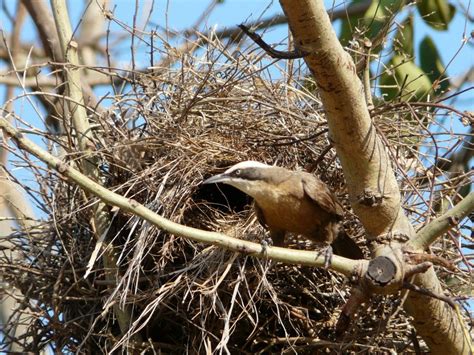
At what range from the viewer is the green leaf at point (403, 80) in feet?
13.8

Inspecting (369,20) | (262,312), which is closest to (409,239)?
(262,312)

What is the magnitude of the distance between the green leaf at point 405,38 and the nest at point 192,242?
452 mm

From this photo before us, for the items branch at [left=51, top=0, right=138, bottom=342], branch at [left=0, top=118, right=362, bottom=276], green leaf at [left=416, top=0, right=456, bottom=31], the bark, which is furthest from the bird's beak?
green leaf at [left=416, top=0, right=456, bottom=31]

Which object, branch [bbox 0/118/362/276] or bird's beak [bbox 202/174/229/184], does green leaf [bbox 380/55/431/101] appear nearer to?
bird's beak [bbox 202/174/229/184]

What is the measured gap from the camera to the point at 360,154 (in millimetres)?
3227

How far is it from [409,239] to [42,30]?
342cm

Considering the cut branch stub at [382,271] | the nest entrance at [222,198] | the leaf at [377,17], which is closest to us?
the cut branch stub at [382,271]

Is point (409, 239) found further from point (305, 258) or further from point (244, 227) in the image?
point (244, 227)

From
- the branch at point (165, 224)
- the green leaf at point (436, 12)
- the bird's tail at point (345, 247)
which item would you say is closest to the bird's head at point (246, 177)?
the bird's tail at point (345, 247)

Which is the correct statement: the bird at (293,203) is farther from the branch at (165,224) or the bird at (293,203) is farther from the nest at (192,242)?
the branch at (165,224)

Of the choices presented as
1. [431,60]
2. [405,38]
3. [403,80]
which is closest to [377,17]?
[403,80]

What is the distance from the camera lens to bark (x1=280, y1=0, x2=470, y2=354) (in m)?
2.98

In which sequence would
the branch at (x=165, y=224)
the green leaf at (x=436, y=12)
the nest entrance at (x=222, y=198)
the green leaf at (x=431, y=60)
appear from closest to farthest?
1. the branch at (x=165, y=224)
2. the nest entrance at (x=222, y=198)
3. the green leaf at (x=431, y=60)
4. the green leaf at (x=436, y=12)

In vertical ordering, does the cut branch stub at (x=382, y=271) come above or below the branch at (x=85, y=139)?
below
